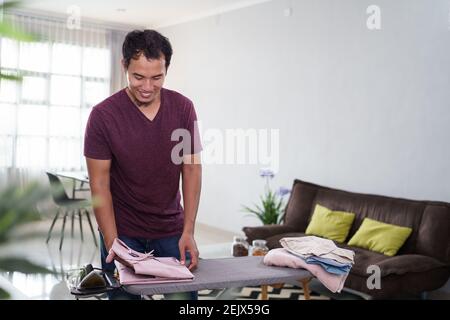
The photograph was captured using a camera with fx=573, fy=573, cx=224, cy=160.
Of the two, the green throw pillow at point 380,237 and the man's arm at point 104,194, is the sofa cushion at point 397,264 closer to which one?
the green throw pillow at point 380,237

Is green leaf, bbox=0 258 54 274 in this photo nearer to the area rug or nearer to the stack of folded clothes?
the stack of folded clothes

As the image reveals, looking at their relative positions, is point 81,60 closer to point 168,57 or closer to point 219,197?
point 219,197

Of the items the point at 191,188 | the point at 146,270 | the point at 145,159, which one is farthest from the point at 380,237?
the point at 146,270

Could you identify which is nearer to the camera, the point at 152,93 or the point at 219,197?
the point at 152,93

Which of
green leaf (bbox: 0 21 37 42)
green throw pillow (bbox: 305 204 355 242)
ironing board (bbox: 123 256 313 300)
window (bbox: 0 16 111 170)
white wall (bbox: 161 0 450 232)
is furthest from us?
window (bbox: 0 16 111 170)

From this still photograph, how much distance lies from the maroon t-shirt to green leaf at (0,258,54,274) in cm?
152

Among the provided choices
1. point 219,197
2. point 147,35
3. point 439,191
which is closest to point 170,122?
point 147,35

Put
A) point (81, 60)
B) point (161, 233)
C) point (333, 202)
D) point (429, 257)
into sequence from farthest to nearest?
point (81, 60) < point (333, 202) < point (429, 257) < point (161, 233)

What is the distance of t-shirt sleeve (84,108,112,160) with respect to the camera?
185 cm

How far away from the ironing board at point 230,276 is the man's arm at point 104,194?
24 centimetres

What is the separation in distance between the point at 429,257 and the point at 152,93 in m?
2.49

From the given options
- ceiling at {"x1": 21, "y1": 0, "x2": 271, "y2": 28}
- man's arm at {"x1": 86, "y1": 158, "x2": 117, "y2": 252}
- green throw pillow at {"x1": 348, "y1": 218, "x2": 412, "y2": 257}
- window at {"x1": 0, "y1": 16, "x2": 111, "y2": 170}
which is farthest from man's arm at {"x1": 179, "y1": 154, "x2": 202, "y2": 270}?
window at {"x1": 0, "y1": 16, "x2": 111, "y2": 170}

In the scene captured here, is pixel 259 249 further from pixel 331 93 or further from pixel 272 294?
pixel 331 93

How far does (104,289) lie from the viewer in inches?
65.6
